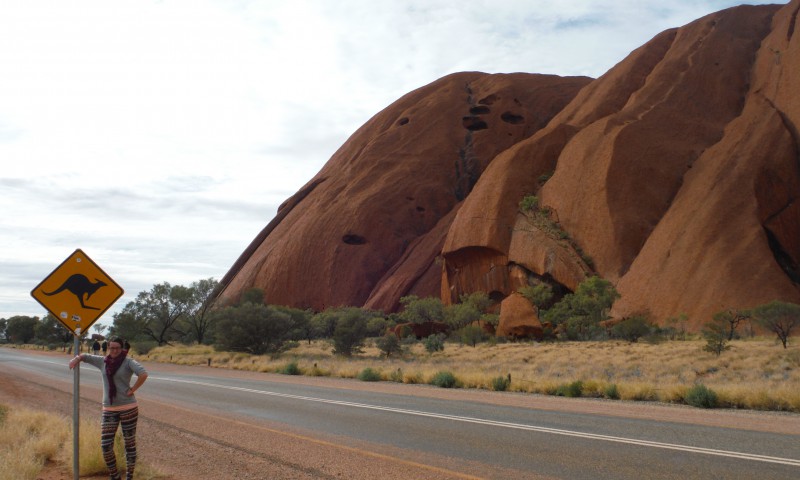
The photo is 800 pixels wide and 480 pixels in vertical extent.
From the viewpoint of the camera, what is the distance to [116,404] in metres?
6.39

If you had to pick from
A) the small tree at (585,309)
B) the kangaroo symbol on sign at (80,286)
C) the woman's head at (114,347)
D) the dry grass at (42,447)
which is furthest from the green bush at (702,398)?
the small tree at (585,309)

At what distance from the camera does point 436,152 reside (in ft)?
254

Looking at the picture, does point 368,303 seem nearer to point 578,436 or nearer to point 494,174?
point 494,174

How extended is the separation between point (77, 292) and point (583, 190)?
5017 centimetres

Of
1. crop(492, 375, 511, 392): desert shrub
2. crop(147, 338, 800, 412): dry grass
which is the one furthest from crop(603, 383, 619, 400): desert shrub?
crop(492, 375, 511, 392): desert shrub

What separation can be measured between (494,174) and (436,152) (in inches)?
783

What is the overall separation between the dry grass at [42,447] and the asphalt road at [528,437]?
9.94 ft

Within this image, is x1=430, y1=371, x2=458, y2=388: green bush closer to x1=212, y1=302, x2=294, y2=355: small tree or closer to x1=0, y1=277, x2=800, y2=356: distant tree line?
x1=0, y1=277, x2=800, y2=356: distant tree line

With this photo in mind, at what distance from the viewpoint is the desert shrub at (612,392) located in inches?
565

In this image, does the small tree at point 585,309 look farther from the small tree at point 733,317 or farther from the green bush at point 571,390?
the green bush at point 571,390

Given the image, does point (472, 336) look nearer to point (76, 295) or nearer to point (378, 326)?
point (378, 326)

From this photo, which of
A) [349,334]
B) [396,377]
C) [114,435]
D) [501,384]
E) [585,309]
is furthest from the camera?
[585,309]

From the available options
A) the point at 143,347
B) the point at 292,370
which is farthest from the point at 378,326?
the point at 292,370

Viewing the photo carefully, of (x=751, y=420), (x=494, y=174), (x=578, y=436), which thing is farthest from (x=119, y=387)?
(x=494, y=174)
